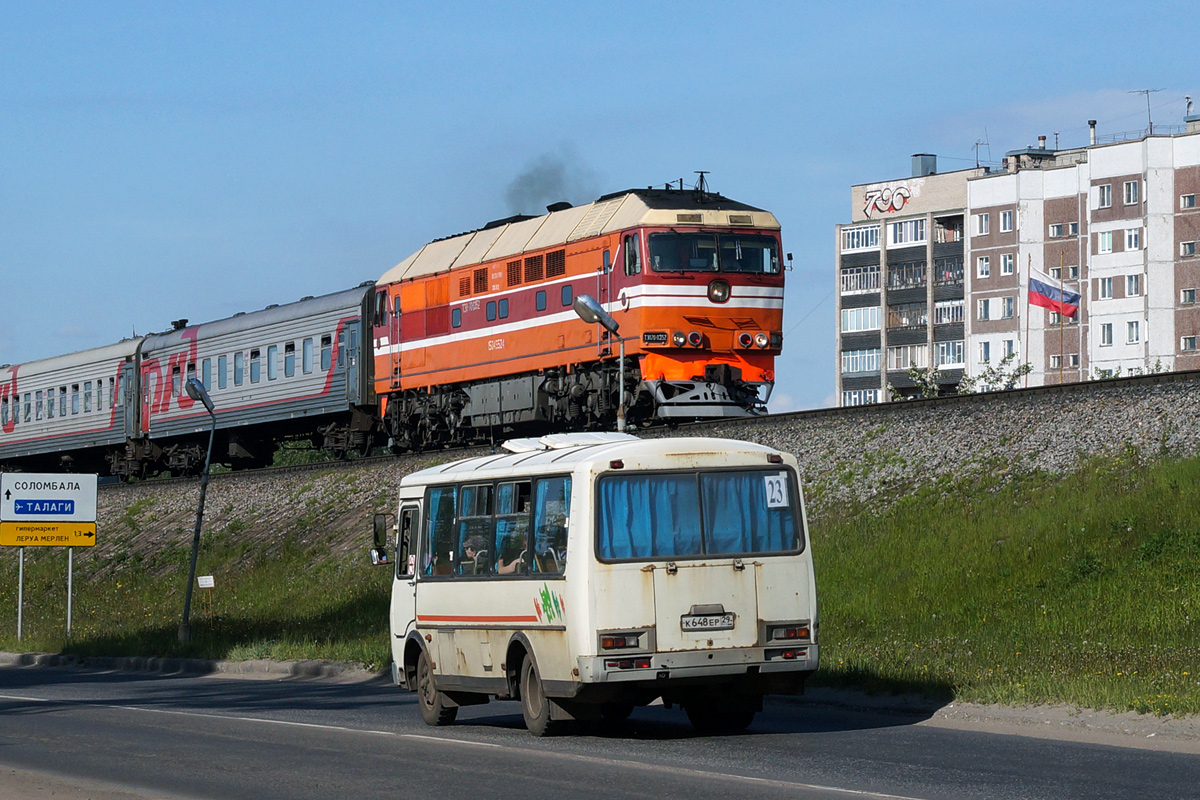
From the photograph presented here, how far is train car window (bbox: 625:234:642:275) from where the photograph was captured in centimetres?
3300

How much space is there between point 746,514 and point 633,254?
711 inches

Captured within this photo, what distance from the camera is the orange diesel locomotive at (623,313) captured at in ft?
108

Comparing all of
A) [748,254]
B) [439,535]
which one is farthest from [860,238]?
[439,535]

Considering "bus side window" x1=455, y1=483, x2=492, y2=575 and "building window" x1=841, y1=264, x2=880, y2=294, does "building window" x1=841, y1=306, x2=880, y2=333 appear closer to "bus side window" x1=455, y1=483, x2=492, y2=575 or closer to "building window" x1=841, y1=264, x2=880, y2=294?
"building window" x1=841, y1=264, x2=880, y2=294

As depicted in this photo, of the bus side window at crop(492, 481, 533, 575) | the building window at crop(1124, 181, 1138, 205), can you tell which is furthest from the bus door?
the building window at crop(1124, 181, 1138, 205)

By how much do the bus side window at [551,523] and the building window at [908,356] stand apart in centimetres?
9857

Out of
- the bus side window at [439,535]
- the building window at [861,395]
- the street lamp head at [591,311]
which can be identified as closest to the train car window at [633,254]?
the street lamp head at [591,311]

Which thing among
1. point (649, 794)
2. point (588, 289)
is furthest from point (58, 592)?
point (649, 794)

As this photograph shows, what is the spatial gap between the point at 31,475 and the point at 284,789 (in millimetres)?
27836

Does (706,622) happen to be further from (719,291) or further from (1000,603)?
(719,291)

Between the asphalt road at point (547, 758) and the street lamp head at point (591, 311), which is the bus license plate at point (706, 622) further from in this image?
the street lamp head at point (591, 311)

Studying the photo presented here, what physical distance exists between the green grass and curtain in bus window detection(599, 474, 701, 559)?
3365 mm

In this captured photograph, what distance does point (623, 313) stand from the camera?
33250mm

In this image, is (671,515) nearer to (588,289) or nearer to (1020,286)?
(588,289)
